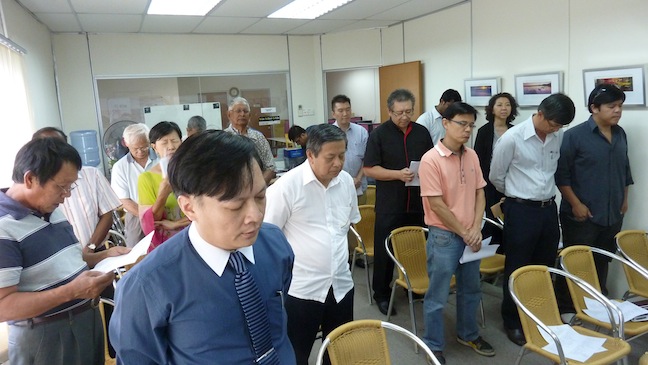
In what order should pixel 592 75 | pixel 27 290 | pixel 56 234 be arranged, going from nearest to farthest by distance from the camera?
pixel 27 290 → pixel 56 234 → pixel 592 75

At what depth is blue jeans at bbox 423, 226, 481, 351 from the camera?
2.63 m

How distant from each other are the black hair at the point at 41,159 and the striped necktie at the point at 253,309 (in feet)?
3.35

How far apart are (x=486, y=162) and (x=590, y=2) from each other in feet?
5.01

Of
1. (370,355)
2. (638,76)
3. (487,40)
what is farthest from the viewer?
(487,40)

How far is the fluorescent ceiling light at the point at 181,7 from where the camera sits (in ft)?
14.0

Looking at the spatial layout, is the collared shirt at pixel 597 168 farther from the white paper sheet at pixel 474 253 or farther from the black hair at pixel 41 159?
the black hair at pixel 41 159

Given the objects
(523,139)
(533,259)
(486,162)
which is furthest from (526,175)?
(486,162)

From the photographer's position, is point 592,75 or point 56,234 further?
point 592,75

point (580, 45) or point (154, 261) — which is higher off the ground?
point (580, 45)

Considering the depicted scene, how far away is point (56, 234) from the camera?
1.63m

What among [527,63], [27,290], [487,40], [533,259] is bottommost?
[533,259]

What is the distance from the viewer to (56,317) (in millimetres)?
1618

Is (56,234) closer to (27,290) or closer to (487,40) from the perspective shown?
(27,290)

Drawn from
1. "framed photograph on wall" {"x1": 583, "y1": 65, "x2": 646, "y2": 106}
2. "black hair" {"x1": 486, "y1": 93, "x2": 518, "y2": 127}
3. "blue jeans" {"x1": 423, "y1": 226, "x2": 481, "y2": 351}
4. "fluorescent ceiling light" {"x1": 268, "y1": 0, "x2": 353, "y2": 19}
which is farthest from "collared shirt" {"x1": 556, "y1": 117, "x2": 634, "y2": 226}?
"fluorescent ceiling light" {"x1": 268, "y1": 0, "x2": 353, "y2": 19}
